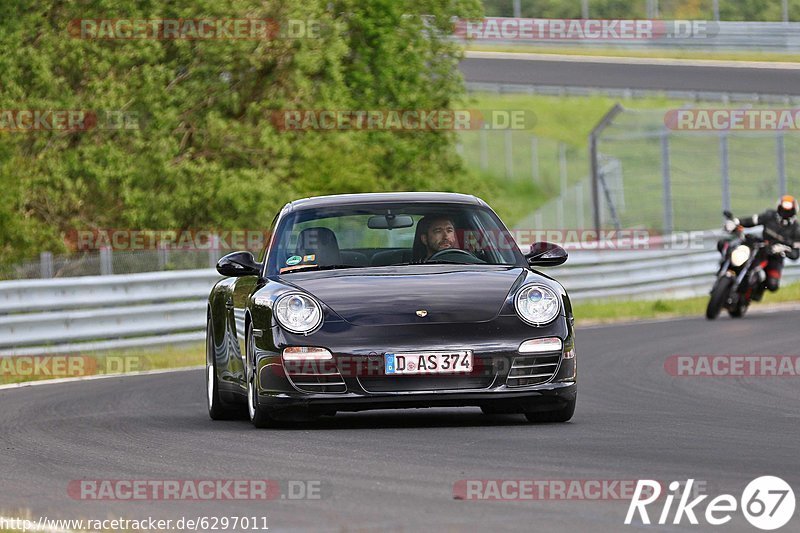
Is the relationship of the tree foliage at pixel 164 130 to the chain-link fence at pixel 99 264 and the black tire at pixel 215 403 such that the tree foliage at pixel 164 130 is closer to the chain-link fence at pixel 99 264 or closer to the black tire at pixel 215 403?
the chain-link fence at pixel 99 264

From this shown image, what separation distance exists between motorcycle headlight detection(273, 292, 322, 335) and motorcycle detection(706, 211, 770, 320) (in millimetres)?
12753

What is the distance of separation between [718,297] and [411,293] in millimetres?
12749

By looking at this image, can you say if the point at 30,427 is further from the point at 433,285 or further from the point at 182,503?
the point at 182,503

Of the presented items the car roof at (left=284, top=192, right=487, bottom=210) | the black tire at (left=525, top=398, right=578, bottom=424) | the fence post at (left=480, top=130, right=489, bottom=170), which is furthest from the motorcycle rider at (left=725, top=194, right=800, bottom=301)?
the fence post at (left=480, top=130, right=489, bottom=170)

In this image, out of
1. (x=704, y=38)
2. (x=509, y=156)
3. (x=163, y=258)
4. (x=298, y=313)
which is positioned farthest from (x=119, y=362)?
(x=509, y=156)

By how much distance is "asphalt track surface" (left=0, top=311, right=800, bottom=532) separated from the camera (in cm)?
636

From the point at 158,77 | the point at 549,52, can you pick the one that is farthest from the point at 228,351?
the point at 549,52

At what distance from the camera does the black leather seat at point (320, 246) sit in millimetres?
10180

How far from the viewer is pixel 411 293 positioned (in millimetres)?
9430

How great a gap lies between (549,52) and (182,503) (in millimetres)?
49924

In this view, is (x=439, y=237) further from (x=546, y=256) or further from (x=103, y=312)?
(x=103, y=312)

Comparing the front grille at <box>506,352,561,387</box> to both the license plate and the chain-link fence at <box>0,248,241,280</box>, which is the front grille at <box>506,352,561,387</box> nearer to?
the license plate

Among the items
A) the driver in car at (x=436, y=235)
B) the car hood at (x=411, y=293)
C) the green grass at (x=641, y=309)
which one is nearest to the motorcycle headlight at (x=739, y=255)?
the green grass at (x=641, y=309)

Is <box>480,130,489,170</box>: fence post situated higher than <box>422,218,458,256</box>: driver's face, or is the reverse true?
<box>422,218,458,256</box>: driver's face
